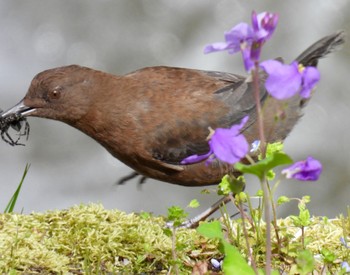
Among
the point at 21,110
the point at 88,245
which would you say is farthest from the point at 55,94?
the point at 88,245

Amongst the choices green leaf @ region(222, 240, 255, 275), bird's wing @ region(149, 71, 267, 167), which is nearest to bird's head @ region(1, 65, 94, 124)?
bird's wing @ region(149, 71, 267, 167)

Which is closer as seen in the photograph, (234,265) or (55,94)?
(234,265)

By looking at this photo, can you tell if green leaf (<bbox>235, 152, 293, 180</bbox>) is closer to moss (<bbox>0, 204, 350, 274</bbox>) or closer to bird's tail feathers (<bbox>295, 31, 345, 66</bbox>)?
moss (<bbox>0, 204, 350, 274</bbox>)

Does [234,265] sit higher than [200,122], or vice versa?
[200,122]

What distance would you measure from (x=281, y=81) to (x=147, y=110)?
114 inches

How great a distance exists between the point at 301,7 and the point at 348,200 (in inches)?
99.9

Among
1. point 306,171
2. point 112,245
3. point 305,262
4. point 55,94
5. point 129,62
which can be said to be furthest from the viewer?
point 129,62

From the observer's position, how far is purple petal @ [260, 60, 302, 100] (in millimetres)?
2064

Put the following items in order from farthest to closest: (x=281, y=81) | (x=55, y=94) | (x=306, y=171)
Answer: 1. (x=55, y=94)
2. (x=306, y=171)
3. (x=281, y=81)

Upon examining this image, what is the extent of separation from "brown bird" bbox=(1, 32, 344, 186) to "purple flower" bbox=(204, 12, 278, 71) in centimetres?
267

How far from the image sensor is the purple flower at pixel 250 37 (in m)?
2.08

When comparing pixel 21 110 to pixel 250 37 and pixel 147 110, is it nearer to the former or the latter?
pixel 147 110

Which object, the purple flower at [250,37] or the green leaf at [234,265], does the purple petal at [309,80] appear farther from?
the green leaf at [234,265]

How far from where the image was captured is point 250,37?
210 cm
